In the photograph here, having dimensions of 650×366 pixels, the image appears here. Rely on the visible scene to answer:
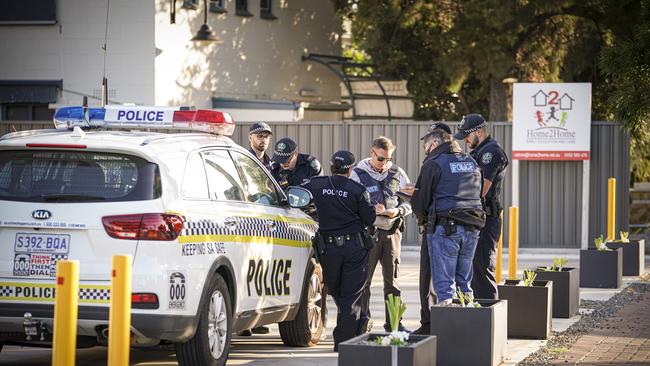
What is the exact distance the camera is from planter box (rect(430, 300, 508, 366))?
9969 mm

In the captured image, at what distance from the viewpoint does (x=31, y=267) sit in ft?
29.4

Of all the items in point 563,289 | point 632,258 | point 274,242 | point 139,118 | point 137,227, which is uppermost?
point 139,118

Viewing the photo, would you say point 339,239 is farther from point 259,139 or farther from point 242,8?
point 242,8

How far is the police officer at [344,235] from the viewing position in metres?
10.7

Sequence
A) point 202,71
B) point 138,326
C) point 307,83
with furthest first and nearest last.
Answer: point 307,83 → point 202,71 → point 138,326

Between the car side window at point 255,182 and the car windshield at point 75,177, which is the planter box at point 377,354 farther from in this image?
the car side window at point 255,182

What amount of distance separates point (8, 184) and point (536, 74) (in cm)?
2099

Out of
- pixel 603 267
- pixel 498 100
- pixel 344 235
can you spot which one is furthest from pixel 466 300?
pixel 498 100

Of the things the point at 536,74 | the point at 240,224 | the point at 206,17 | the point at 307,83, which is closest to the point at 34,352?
the point at 240,224

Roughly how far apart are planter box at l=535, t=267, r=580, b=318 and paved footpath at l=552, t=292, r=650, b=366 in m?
0.43

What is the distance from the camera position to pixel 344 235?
10734 millimetres

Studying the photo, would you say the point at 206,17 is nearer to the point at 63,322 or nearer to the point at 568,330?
the point at 568,330

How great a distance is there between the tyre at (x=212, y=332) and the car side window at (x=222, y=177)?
738 millimetres

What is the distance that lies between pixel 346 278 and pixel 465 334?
1239 millimetres
